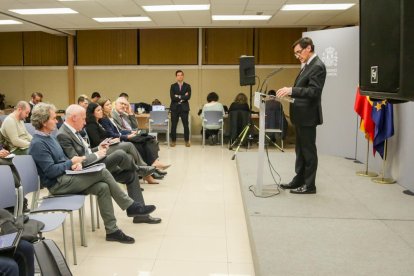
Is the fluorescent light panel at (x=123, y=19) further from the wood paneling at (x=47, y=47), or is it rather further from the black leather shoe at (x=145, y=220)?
the black leather shoe at (x=145, y=220)

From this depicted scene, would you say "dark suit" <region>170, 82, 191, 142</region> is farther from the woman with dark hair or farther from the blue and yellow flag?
the blue and yellow flag

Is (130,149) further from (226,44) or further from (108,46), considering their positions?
(108,46)

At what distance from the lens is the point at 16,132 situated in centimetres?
500

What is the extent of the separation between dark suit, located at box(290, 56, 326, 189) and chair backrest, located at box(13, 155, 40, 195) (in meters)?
2.32

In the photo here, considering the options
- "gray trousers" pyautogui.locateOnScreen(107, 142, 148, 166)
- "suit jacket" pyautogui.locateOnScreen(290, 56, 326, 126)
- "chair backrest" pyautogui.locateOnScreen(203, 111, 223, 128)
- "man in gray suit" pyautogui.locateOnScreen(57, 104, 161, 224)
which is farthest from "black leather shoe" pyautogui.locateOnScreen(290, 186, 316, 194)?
"chair backrest" pyautogui.locateOnScreen(203, 111, 223, 128)

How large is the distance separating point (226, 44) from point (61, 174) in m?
8.30

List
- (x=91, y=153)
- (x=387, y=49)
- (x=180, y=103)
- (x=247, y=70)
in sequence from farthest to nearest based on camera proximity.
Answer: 1. (x=180, y=103)
2. (x=247, y=70)
3. (x=91, y=153)
4. (x=387, y=49)

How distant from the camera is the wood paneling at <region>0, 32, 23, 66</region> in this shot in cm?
1138

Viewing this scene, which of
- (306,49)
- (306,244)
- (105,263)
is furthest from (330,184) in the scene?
(105,263)

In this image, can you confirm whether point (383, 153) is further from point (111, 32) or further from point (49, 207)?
point (111, 32)

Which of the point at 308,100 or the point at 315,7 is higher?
the point at 315,7

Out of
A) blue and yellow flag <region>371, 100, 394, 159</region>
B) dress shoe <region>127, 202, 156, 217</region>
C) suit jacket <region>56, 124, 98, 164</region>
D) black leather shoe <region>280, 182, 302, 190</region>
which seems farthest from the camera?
blue and yellow flag <region>371, 100, 394, 159</region>

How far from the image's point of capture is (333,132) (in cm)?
672

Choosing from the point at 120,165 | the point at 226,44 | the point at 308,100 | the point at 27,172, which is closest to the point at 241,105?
the point at 226,44
